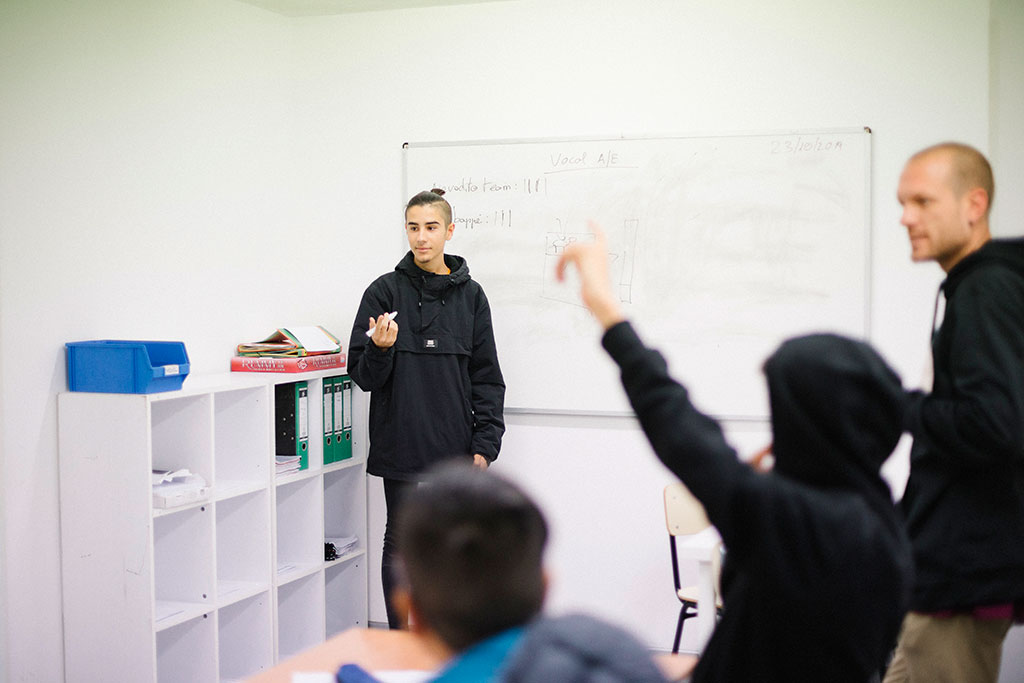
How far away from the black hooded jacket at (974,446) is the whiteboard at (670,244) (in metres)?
2.06

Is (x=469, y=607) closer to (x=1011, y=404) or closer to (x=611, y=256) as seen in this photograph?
(x=1011, y=404)

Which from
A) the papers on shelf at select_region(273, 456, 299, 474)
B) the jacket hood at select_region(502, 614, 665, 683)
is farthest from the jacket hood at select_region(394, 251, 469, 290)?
the jacket hood at select_region(502, 614, 665, 683)

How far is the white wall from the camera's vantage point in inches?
128

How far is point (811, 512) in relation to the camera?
3.94 feet

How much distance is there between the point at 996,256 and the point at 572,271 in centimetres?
235

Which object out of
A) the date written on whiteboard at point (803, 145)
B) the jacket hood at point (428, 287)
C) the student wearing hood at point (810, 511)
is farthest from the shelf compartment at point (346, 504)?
the student wearing hood at point (810, 511)

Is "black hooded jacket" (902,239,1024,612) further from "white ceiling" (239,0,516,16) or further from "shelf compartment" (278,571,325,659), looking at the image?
"white ceiling" (239,0,516,16)

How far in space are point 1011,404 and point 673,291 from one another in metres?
2.37

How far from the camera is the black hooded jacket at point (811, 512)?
1.21m

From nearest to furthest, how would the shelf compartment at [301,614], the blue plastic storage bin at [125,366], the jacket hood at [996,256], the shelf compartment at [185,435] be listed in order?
the jacket hood at [996,256]
the blue plastic storage bin at [125,366]
the shelf compartment at [185,435]
the shelf compartment at [301,614]

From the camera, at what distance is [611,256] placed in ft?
13.7

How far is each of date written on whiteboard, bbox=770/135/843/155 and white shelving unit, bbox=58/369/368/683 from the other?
6.61 feet

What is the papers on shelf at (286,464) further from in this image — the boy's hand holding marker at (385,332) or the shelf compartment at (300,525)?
the boy's hand holding marker at (385,332)

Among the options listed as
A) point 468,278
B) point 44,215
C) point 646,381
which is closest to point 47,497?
point 44,215
